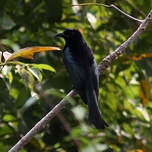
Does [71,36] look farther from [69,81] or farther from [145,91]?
[145,91]

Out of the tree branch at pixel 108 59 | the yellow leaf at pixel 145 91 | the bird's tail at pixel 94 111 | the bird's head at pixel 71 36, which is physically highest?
the tree branch at pixel 108 59

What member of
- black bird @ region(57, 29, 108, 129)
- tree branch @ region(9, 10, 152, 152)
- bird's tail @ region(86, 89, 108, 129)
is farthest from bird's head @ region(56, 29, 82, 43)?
tree branch @ region(9, 10, 152, 152)

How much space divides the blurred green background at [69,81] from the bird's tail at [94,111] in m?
0.58

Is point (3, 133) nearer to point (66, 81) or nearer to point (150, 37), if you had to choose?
point (66, 81)

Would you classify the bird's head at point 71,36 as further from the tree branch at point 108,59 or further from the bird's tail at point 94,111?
the tree branch at point 108,59

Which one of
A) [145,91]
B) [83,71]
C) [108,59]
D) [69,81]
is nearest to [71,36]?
[69,81]

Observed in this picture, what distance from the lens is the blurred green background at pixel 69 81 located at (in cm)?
392

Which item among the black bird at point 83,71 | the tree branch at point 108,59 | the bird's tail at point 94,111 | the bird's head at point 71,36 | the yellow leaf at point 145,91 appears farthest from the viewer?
the yellow leaf at point 145,91

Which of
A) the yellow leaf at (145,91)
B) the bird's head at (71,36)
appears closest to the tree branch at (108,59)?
the bird's head at (71,36)

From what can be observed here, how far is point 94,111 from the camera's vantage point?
2902mm

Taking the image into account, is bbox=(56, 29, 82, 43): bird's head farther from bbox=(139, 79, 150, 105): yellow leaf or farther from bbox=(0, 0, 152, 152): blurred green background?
bbox=(139, 79, 150, 105): yellow leaf

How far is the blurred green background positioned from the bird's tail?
1.90 ft

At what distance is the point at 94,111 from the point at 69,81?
114cm

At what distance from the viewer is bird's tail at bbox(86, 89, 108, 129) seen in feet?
8.45
